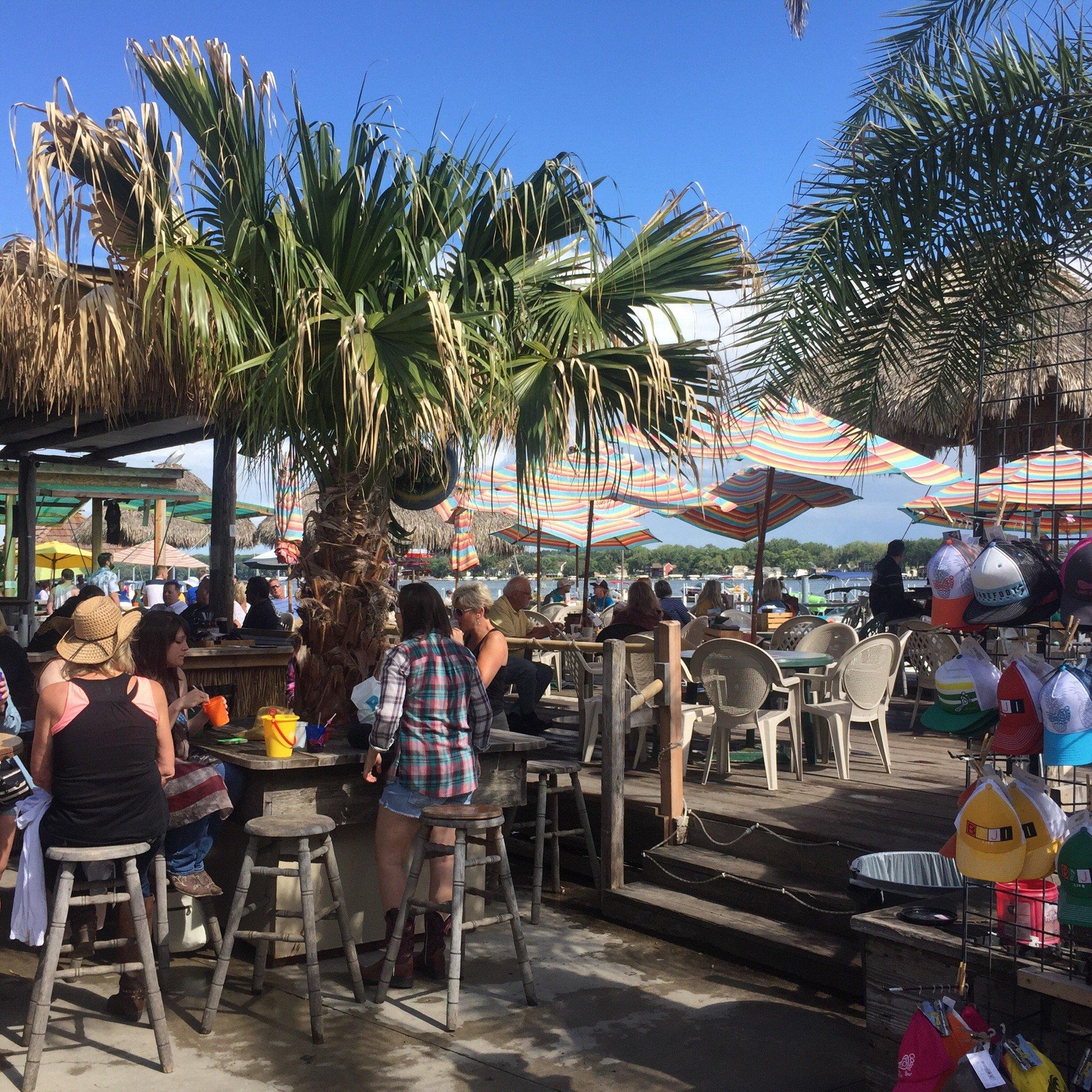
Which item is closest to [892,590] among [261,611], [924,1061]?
[261,611]

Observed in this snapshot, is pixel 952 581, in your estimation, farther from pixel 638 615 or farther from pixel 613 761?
pixel 638 615

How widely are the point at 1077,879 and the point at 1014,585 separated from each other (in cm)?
82

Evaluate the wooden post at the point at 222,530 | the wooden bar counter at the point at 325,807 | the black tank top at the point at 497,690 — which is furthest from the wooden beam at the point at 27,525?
the wooden bar counter at the point at 325,807

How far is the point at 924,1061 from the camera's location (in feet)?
9.41

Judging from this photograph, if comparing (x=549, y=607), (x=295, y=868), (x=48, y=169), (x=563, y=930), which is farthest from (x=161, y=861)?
(x=549, y=607)

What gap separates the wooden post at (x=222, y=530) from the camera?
926cm

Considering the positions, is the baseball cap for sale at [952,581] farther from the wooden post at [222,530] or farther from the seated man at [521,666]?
the wooden post at [222,530]

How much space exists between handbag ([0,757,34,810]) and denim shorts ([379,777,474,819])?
145cm

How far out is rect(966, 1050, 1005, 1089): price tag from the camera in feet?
8.80

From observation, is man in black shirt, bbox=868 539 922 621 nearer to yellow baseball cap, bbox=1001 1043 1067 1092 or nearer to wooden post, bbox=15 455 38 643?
wooden post, bbox=15 455 38 643

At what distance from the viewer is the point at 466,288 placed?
215 inches

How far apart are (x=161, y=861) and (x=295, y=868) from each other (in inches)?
32.6

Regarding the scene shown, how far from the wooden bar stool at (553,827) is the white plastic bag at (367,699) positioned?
124cm

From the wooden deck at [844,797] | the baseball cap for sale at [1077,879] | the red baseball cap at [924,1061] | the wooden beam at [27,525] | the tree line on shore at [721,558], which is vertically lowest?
the red baseball cap at [924,1061]
